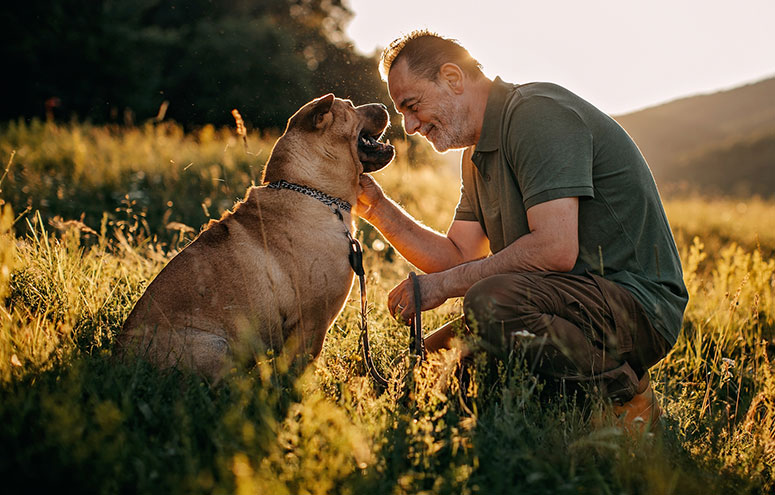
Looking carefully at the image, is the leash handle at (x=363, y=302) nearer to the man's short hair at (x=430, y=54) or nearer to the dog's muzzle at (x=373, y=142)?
the dog's muzzle at (x=373, y=142)

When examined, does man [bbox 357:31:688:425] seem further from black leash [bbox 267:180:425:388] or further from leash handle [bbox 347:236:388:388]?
leash handle [bbox 347:236:388:388]

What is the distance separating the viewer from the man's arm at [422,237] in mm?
3650

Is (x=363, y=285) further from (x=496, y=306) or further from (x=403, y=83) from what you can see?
(x=403, y=83)

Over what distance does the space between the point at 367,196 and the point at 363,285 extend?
2.55ft

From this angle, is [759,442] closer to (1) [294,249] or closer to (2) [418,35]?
(1) [294,249]

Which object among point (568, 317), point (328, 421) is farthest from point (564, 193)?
point (328, 421)

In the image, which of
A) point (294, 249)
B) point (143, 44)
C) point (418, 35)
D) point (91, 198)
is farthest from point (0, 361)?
point (143, 44)

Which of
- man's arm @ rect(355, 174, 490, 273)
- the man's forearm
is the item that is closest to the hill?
man's arm @ rect(355, 174, 490, 273)

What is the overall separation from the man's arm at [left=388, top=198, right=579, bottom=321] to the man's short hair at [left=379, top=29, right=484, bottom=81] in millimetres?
1071

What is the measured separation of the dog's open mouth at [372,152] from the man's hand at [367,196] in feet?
0.24

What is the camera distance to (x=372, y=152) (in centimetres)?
346

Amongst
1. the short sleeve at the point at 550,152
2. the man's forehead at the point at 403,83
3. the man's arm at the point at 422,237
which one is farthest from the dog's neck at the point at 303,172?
the short sleeve at the point at 550,152

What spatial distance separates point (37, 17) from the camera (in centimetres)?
1773

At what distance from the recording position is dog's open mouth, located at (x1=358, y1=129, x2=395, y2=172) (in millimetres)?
3445
